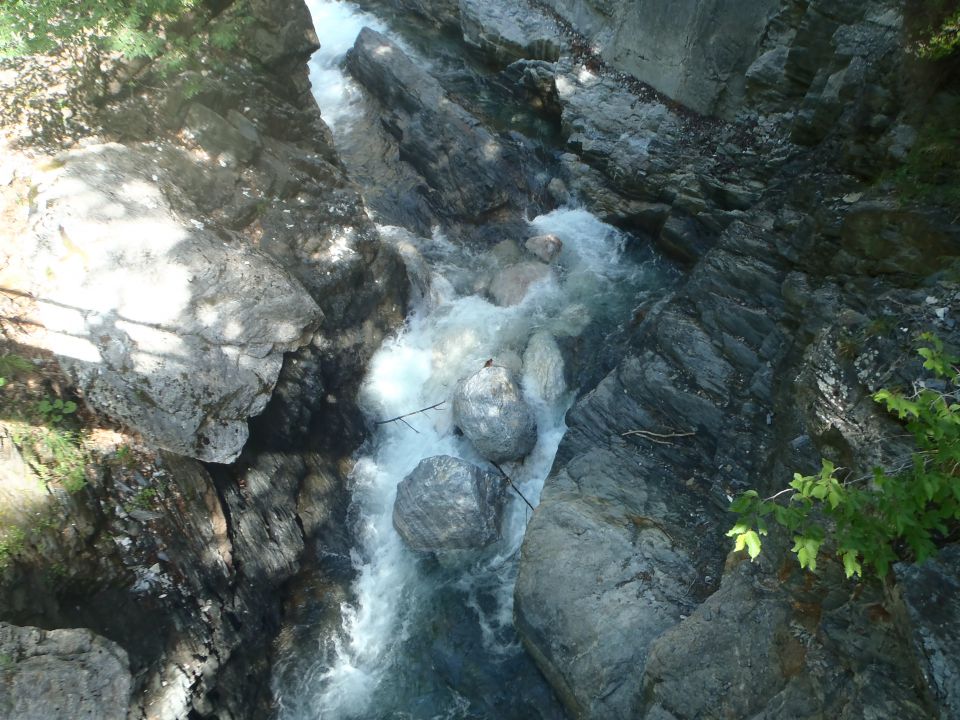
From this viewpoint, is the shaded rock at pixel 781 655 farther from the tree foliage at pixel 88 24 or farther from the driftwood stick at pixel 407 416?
the tree foliage at pixel 88 24

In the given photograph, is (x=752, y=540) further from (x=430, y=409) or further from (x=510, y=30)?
(x=510, y=30)

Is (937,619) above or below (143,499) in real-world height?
above

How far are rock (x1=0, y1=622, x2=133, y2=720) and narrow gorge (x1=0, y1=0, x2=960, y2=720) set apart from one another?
2 centimetres

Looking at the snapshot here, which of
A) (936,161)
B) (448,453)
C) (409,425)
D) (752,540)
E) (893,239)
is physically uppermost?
(936,161)

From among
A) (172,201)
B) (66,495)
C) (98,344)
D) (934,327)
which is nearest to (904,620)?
(934,327)

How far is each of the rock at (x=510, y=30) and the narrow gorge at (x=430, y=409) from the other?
505cm

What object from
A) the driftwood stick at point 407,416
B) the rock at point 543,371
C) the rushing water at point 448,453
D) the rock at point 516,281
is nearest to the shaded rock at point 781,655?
the rushing water at point 448,453

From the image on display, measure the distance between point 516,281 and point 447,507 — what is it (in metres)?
4.03

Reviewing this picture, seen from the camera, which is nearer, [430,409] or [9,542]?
[9,542]

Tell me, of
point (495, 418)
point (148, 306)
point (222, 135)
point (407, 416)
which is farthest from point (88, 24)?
point (495, 418)

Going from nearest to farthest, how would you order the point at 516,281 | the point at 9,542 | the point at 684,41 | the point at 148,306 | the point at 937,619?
the point at 937,619, the point at 9,542, the point at 148,306, the point at 516,281, the point at 684,41

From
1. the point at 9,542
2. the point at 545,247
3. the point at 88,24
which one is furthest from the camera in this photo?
the point at 545,247

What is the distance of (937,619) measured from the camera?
3439mm

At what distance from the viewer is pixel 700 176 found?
408 inches
